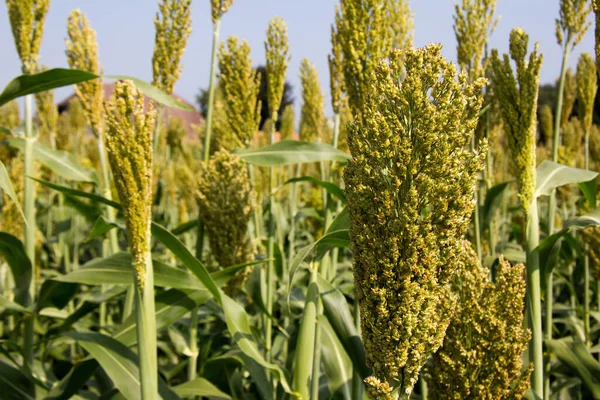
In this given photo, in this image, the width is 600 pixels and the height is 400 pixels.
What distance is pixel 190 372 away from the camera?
2764 mm

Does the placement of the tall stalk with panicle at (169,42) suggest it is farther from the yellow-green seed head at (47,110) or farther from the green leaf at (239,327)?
the yellow-green seed head at (47,110)

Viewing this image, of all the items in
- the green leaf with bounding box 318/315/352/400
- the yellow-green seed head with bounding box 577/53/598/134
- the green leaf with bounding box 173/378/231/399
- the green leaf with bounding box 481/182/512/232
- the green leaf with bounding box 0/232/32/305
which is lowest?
the green leaf with bounding box 173/378/231/399

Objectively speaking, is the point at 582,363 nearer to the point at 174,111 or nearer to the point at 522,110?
the point at 522,110

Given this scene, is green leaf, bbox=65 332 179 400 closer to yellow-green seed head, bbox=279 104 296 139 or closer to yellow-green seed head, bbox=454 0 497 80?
yellow-green seed head, bbox=454 0 497 80

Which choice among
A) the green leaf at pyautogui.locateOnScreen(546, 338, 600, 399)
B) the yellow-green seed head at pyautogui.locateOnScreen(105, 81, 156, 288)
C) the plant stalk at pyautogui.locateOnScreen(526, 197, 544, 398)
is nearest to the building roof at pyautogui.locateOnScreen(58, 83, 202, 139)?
the yellow-green seed head at pyautogui.locateOnScreen(105, 81, 156, 288)

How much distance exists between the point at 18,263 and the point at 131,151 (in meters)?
1.21

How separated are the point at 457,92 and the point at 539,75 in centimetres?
108

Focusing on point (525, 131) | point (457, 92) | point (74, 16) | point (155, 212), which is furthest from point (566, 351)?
point (155, 212)

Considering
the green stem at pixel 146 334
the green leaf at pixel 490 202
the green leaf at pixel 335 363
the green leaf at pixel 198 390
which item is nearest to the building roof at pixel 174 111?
the green stem at pixel 146 334

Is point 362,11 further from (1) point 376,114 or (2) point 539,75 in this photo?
(1) point 376,114

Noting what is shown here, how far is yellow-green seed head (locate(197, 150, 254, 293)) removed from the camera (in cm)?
272

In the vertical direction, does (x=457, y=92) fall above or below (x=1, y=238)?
above

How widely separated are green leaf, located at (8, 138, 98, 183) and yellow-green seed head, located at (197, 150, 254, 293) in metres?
0.61

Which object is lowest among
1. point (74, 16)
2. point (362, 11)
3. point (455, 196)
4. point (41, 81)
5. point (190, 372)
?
point (190, 372)
